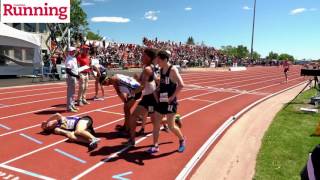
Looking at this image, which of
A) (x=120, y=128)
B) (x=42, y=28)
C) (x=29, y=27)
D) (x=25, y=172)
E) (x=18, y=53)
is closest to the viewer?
(x=25, y=172)

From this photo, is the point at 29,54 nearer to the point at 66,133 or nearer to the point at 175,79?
the point at 66,133

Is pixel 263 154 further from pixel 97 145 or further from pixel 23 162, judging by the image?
pixel 23 162

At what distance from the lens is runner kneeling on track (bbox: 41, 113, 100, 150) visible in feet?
25.9

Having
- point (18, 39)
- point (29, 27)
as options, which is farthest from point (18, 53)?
point (29, 27)

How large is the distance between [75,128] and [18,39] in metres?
19.7

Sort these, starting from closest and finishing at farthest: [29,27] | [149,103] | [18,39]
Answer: [149,103] < [18,39] < [29,27]

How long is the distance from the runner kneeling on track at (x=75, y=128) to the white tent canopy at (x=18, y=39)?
60.4 ft

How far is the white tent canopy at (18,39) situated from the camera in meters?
25.5

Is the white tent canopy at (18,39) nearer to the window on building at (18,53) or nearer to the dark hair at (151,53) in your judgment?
the window on building at (18,53)

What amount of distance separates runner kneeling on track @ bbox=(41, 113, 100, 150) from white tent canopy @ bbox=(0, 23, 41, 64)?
725 inches

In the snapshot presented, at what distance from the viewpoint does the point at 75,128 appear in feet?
27.6

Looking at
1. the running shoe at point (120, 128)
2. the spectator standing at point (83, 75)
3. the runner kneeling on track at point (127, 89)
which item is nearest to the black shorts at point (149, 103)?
the runner kneeling on track at point (127, 89)

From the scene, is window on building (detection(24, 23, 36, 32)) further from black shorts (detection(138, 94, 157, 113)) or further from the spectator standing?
black shorts (detection(138, 94, 157, 113))

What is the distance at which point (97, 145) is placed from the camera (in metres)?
7.88
